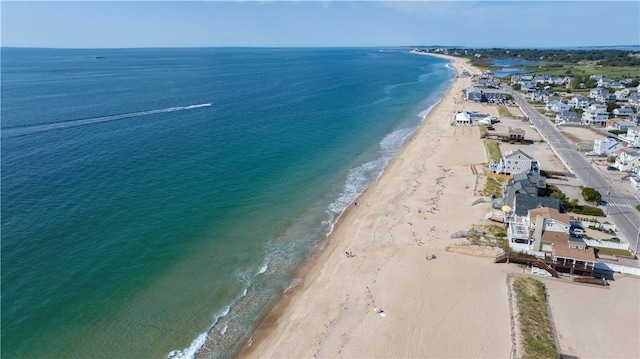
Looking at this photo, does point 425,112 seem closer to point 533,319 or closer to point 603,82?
point 603,82

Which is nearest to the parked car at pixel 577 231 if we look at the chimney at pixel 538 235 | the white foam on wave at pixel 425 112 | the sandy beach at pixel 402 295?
the chimney at pixel 538 235

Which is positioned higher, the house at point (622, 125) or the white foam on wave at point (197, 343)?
the house at point (622, 125)

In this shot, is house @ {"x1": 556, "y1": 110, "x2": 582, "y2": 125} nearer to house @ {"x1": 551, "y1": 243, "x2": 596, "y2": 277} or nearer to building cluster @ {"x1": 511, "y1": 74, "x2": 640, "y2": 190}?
building cluster @ {"x1": 511, "y1": 74, "x2": 640, "y2": 190}

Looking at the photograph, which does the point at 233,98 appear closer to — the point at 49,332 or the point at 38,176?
the point at 38,176

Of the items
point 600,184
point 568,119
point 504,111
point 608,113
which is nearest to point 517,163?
point 600,184

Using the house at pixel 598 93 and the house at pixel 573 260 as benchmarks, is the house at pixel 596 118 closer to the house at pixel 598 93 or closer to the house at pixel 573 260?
the house at pixel 598 93

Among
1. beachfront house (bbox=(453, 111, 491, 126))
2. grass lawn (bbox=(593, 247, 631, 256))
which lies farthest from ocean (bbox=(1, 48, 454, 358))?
grass lawn (bbox=(593, 247, 631, 256))
